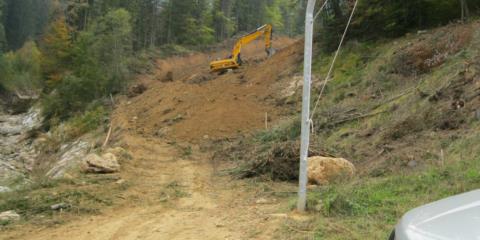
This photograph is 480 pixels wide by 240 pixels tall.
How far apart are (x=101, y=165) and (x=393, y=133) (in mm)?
6234

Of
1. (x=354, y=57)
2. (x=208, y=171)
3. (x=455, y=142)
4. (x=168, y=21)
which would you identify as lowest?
(x=208, y=171)

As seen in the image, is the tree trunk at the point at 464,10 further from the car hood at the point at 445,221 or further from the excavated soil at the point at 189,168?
the car hood at the point at 445,221

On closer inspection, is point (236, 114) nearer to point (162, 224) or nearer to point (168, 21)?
point (162, 224)

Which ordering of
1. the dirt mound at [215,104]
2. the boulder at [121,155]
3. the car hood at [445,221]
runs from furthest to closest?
1. the dirt mound at [215,104]
2. the boulder at [121,155]
3. the car hood at [445,221]

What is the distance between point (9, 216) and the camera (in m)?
7.16

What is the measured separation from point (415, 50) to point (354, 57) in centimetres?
382

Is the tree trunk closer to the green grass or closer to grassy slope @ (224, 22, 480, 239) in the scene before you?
grassy slope @ (224, 22, 480, 239)

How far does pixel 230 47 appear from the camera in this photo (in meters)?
51.9

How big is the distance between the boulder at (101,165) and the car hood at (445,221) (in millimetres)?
8827

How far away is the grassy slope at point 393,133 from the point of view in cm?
618

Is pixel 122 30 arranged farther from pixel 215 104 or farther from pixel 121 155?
pixel 121 155

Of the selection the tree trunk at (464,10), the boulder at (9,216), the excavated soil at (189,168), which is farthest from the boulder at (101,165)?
the tree trunk at (464,10)

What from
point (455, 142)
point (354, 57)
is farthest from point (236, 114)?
point (455, 142)

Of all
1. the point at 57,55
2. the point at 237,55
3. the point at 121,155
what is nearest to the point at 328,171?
the point at 121,155
